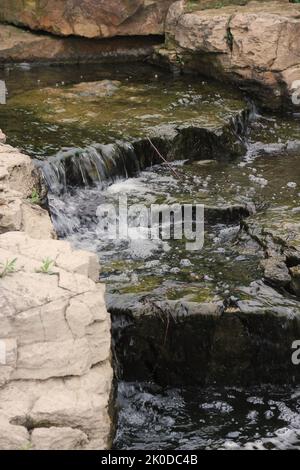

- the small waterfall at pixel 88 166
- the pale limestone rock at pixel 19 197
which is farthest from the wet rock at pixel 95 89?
the pale limestone rock at pixel 19 197

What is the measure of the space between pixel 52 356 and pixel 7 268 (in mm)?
665

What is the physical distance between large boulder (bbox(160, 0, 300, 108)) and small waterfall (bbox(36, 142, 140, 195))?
2660mm

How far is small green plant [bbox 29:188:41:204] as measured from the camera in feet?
20.5

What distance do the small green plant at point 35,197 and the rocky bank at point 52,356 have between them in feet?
4.99

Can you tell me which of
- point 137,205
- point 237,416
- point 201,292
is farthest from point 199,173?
point 237,416

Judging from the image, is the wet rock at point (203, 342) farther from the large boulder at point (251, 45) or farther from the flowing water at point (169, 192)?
the large boulder at point (251, 45)

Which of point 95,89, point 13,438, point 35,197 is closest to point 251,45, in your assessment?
point 95,89

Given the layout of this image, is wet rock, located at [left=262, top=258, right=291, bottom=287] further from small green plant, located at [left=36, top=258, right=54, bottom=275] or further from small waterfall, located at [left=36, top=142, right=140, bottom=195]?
small waterfall, located at [left=36, top=142, right=140, bottom=195]

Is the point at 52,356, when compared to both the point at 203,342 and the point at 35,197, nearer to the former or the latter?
the point at 203,342

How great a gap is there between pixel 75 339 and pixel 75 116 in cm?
520

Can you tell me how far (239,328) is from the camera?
5.56 metres

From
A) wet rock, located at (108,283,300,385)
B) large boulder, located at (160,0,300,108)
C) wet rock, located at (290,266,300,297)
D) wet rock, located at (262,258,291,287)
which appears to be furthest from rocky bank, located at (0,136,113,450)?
large boulder, located at (160,0,300,108)

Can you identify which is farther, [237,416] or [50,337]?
[237,416]
